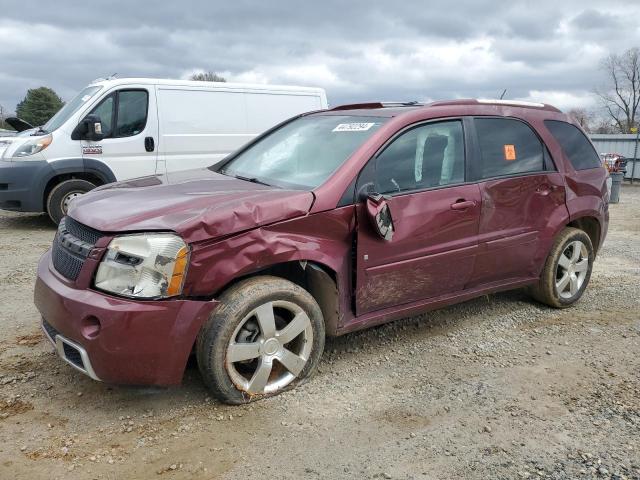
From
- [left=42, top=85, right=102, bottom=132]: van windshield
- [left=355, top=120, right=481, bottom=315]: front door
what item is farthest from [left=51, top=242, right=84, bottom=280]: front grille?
[left=42, top=85, right=102, bottom=132]: van windshield

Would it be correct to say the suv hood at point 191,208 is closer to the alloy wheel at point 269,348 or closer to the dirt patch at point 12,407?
the alloy wheel at point 269,348

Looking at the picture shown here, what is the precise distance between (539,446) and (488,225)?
A: 64.2 inches

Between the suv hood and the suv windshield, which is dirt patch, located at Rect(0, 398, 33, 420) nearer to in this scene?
the suv hood

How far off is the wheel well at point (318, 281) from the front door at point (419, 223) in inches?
6.4

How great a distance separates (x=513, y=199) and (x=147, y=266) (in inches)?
106

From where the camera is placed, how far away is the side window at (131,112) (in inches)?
320

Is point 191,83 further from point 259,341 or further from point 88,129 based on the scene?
point 259,341

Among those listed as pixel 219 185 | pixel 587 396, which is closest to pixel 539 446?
pixel 587 396

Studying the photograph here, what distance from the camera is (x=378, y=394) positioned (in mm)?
3262

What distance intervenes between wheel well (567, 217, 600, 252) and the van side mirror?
6370mm

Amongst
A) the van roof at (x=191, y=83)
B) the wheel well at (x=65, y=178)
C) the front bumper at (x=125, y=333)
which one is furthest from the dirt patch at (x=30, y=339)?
the van roof at (x=191, y=83)

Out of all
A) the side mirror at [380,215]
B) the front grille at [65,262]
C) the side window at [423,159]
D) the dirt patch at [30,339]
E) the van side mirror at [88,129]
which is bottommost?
the dirt patch at [30,339]

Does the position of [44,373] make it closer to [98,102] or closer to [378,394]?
[378,394]

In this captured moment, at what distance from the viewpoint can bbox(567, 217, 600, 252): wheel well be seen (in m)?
4.81
